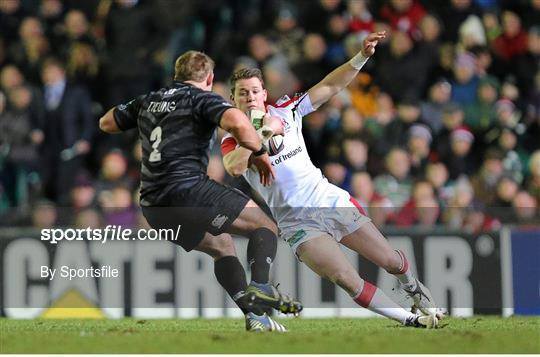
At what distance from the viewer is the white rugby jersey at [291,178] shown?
34.7ft

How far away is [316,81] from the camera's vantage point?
16141mm

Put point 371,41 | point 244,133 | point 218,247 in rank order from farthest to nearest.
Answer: point 371,41 → point 218,247 → point 244,133

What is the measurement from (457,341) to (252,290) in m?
1.56

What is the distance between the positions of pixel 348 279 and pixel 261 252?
2.52 ft

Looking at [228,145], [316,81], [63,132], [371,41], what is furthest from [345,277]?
[63,132]

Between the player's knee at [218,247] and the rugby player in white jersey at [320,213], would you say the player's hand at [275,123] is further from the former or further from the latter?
the player's knee at [218,247]

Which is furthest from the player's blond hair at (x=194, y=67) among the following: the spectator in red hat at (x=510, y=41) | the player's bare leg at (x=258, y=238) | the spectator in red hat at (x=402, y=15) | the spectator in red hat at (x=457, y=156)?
the spectator in red hat at (x=510, y=41)

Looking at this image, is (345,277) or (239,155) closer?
(239,155)

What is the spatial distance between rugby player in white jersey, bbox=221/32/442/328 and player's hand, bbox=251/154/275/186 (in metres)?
0.47

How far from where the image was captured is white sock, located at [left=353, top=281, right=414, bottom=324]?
1031cm

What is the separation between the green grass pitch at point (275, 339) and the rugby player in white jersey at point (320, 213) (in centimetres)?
32

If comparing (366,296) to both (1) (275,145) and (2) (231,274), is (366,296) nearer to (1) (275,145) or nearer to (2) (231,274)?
(2) (231,274)

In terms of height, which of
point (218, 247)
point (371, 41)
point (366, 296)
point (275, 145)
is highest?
point (371, 41)

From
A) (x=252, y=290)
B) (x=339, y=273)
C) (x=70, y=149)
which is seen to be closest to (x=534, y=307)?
(x=339, y=273)
